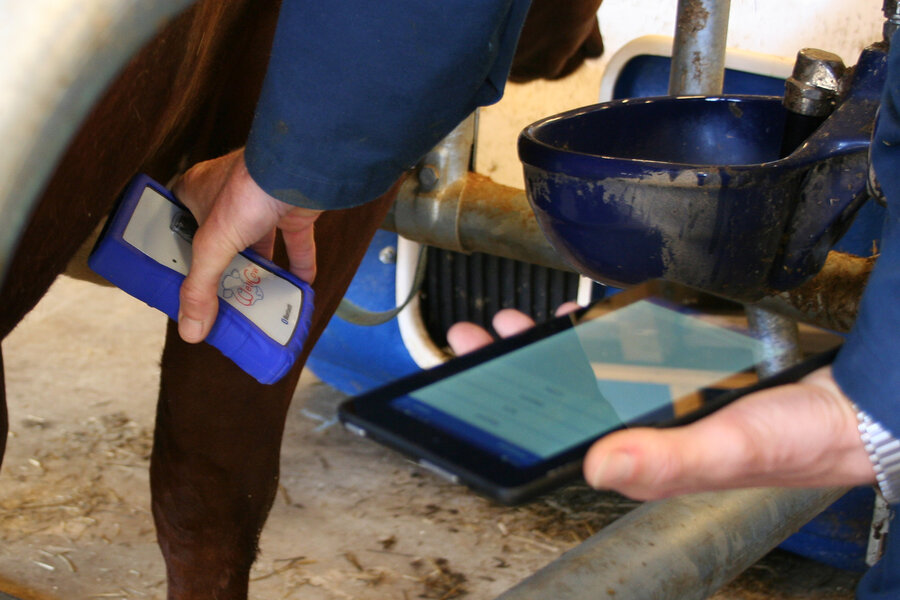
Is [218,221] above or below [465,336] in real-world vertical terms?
above

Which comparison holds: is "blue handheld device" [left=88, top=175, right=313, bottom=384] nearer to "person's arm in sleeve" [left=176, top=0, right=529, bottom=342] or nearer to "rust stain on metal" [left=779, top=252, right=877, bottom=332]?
"person's arm in sleeve" [left=176, top=0, right=529, bottom=342]

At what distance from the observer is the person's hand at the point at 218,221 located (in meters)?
0.54

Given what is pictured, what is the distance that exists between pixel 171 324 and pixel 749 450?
1.72 ft

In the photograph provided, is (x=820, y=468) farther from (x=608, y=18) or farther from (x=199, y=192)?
(x=608, y=18)

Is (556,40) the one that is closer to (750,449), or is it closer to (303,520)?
(303,520)

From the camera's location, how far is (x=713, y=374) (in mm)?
992

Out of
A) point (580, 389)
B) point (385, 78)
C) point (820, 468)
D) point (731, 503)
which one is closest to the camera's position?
point (820, 468)

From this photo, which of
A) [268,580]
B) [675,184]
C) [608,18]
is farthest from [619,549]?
[608,18]

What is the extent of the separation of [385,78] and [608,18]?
0.82m

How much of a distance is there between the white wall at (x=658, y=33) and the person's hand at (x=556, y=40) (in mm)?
20

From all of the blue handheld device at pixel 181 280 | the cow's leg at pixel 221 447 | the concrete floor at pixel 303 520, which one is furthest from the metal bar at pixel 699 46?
the concrete floor at pixel 303 520

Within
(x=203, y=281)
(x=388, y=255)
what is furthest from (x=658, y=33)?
(x=203, y=281)

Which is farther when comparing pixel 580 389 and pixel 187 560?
pixel 580 389

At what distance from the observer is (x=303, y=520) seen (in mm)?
1215
